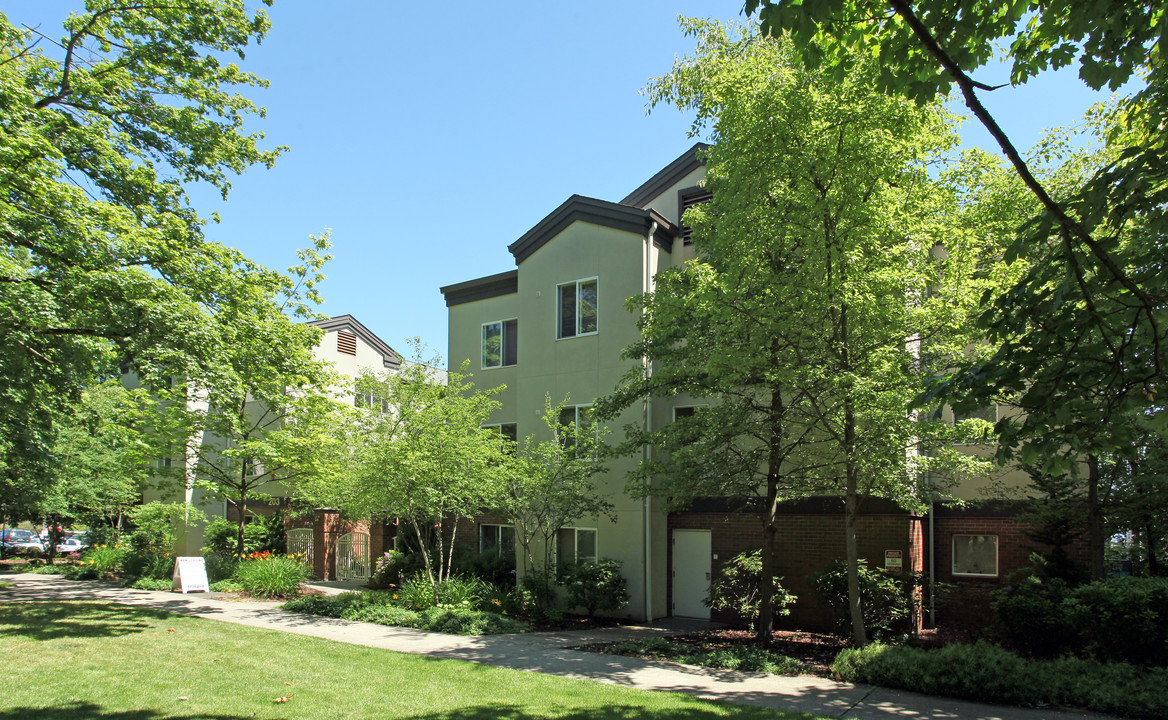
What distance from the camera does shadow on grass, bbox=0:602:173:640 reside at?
1296cm

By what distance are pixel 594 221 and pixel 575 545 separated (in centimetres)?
846

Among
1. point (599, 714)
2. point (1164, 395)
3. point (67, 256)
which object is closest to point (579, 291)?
point (67, 256)

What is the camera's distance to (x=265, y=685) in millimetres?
9508

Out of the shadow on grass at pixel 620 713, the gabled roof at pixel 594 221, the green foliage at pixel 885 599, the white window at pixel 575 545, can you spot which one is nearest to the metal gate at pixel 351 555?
the white window at pixel 575 545

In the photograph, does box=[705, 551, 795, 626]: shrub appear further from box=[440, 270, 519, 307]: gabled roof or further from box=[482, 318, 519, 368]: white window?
box=[440, 270, 519, 307]: gabled roof

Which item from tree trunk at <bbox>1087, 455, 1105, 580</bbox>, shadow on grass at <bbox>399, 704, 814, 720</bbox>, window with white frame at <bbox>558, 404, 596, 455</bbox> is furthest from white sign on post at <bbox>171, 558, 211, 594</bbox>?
tree trunk at <bbox>1087, 455, 1105, 580</bbox>

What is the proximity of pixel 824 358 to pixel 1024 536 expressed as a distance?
678 centimetres

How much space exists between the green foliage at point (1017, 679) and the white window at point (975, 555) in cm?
478

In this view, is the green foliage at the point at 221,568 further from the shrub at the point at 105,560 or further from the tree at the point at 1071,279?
the tree at the point at 1071,279

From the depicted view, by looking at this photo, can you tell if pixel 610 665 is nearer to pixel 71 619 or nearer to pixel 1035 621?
pixel 1035 621

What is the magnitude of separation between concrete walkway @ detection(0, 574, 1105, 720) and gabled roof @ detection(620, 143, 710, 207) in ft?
38.6

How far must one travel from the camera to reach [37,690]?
879 centimetres

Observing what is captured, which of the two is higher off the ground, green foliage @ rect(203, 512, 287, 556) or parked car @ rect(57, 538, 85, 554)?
green foliage @ rect(203, 512, 287, 556)

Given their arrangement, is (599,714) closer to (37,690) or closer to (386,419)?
(37,690)
